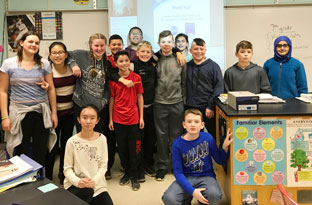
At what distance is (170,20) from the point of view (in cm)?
388

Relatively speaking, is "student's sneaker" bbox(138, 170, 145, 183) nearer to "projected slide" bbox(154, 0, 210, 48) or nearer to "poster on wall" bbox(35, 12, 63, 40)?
"projected slide" bbox(154, 0, 210, 48)

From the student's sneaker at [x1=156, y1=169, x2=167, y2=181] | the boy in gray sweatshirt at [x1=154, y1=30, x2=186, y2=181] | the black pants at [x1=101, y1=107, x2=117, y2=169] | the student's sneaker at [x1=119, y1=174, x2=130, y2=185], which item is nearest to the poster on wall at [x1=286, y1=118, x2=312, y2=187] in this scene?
the boy in gray sweatshirt at [x1=154, y1=30, x2=186, y2=181]

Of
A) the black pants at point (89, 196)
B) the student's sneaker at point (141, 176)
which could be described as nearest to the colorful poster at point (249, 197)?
the black pants at point (89, 196)

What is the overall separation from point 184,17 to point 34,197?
313 cm

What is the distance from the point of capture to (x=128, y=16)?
3873 millimetres

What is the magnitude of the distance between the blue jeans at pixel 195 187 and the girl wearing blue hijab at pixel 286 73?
144 cm

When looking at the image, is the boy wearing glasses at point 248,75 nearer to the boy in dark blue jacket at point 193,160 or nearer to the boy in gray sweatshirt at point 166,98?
the boy in gray sweatshirt at point 166,98

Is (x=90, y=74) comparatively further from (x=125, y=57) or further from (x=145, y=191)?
(x=145, y=191)

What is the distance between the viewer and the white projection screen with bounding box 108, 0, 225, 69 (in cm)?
383

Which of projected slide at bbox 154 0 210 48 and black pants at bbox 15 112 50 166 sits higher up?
projected slide at bbox 154 0 210 48

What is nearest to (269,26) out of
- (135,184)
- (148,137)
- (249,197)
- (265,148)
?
(148,137)

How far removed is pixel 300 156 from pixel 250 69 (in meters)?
0.99

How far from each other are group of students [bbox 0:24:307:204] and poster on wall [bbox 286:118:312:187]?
18.1 inches

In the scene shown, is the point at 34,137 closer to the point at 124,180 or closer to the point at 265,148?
the point at 124,180
